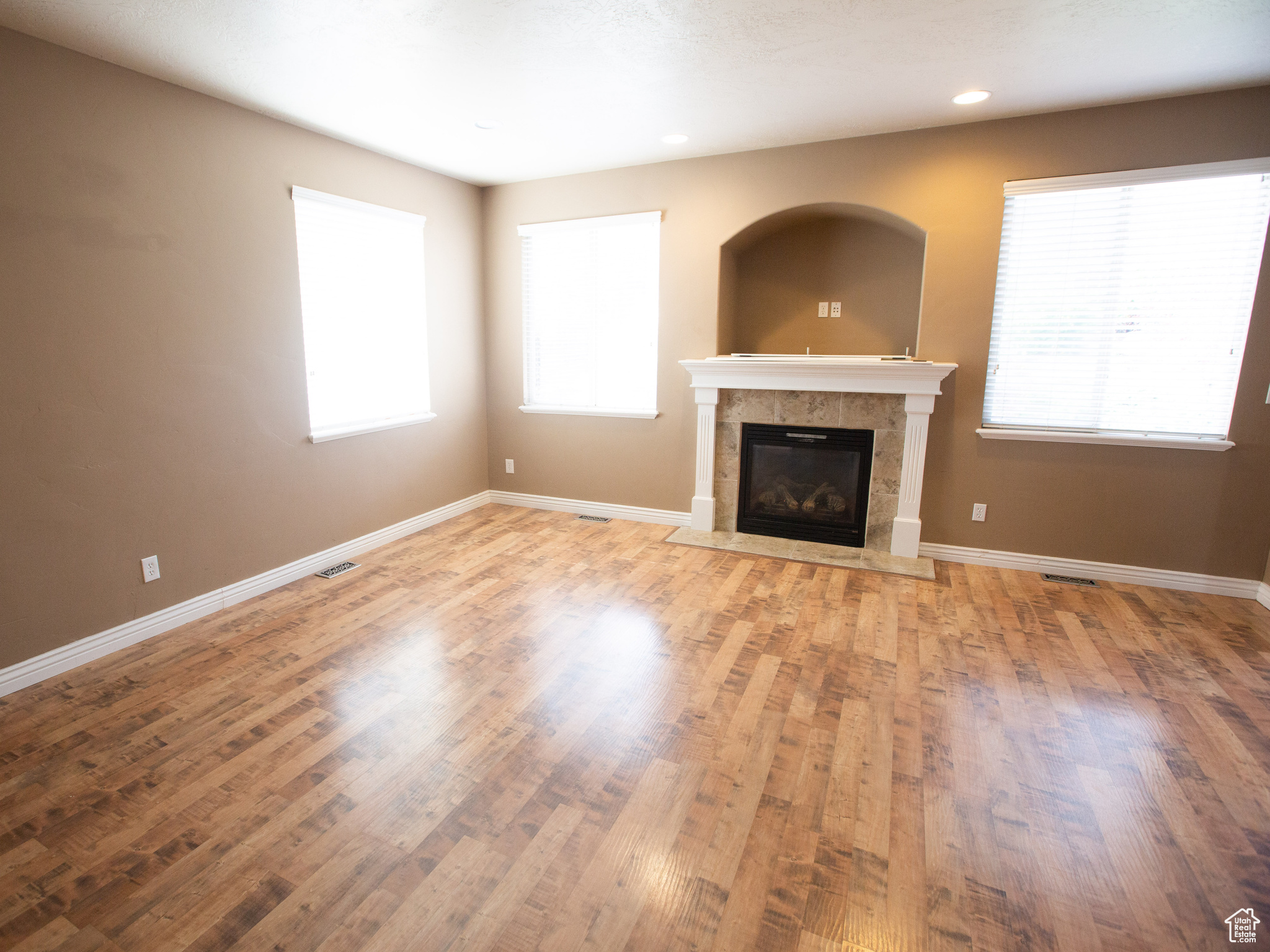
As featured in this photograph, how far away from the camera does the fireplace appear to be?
13.7 feet

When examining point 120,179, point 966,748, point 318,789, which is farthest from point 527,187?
point 966,748

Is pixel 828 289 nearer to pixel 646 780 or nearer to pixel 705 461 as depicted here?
pixel 705 461

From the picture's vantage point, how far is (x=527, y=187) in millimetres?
4730

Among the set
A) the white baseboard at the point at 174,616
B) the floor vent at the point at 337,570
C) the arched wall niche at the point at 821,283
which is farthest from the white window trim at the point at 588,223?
the floor vent at the point at 337,570

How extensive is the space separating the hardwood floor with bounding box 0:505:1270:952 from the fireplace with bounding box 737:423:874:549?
102 cm

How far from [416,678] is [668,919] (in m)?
1.49

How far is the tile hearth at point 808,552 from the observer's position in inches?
151

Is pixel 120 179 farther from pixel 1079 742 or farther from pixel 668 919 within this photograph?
pixel 1079 742

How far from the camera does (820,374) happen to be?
3965mm

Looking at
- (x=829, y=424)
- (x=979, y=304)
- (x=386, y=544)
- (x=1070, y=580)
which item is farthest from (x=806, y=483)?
(x=386, y=544)

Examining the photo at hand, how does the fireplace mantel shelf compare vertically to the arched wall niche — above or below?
below

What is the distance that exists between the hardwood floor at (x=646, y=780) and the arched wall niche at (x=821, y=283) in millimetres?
2056
